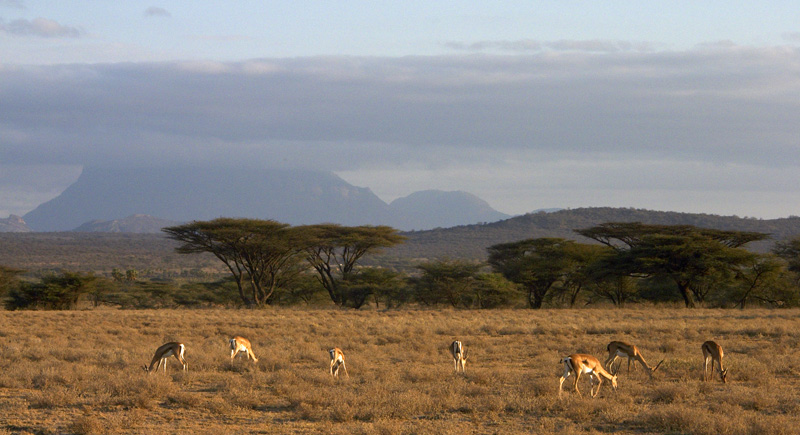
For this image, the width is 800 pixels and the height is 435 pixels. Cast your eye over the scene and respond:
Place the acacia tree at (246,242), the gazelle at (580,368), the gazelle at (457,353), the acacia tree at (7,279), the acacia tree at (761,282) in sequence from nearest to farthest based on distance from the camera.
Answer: the gazelle at (580,368), the gazelle at (457,353), the acacia tree at (761,282), the acacia tree at (246,242), the acacia tree at (7,279)

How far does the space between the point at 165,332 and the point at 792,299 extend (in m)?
37.3

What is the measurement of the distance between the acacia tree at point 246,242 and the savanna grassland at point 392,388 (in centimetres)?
2124

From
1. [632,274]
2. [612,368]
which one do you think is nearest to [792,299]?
[632,274]

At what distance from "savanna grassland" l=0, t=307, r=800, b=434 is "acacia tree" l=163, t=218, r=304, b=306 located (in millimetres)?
21238

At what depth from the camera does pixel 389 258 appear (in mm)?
114750

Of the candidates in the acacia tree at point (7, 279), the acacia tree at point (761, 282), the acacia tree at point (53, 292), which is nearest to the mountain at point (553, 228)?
the acacia tree at point (761, 282)

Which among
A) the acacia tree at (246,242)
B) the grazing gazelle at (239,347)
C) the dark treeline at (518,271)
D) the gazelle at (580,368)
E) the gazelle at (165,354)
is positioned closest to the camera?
the gazelle at (580,368)

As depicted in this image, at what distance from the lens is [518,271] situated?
4550 cm

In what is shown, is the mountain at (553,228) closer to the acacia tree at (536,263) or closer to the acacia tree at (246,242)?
the acacia tree at (536,263)

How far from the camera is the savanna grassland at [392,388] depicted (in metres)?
10.2

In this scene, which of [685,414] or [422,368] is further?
[422,368]

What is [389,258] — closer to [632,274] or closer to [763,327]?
[632,274]

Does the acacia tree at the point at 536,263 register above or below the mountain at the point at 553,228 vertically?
below

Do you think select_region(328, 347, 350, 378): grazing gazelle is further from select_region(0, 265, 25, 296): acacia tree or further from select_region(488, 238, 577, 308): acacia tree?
select_region(0, 265, 25, 296): acacia tree
